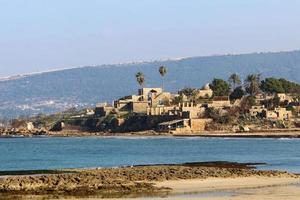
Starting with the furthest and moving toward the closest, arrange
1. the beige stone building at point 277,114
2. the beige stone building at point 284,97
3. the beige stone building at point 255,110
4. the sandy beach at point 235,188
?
the beige stone building at point 284,97 → the beige stone building at point 255,110 → the beige stone building at point 277,114 → the sandy beach at point 235,188

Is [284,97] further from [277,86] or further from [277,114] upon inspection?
[277,114]

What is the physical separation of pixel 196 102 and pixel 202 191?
355ft

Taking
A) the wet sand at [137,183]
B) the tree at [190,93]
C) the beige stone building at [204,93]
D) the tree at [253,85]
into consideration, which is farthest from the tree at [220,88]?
the wet sand at [137,183]

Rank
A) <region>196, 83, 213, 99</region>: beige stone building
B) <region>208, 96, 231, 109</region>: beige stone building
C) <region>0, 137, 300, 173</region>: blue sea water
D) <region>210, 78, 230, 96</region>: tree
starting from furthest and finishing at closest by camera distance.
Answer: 1. <region>210, 78, 230, 96</region>: tree
2. <region>196, 83, 213, 99</region>: beige stone building
3. <region>208, 96, 231, 109</region>: beige stone building
4. <region>0, 137, 300, 173</region>: blue sea water

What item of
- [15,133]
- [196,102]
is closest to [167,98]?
[196,102]

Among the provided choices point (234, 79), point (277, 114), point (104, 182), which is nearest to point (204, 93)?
point (234, 79)

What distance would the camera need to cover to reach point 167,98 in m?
150

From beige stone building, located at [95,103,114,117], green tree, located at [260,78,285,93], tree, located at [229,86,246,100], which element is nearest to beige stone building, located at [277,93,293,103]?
green tree, located at [260,78,285,93]

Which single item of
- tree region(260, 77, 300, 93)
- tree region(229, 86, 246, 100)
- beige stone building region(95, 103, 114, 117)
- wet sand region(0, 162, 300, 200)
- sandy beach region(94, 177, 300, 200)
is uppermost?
tree region(260, 77, 300, 93)

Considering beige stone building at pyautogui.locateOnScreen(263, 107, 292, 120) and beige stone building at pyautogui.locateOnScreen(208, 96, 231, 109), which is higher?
beige stone building at pyautogui.locateOnScreen(208, 96, 231, 109)

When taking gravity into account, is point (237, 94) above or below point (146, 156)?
above

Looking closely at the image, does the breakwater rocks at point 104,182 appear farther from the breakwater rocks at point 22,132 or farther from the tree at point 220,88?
the breakwater rocks at point 22,132

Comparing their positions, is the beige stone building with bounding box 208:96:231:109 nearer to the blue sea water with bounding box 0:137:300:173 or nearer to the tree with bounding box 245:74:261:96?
the tree with bounding box 245:74:261:96

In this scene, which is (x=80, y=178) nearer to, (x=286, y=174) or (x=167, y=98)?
(x=286, y=174)
